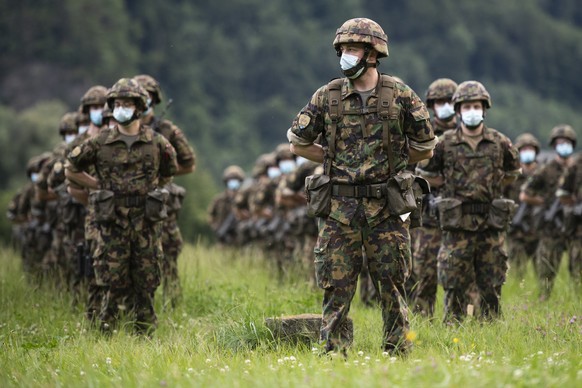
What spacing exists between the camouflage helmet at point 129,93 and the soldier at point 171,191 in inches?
29.6

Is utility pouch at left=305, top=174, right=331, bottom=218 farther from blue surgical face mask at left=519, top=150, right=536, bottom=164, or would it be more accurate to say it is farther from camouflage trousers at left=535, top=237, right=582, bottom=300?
blue surgical face mask at left=519, top=150, right=536, bottom=164

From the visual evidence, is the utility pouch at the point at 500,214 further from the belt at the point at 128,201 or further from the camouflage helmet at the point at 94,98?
the camouflage helmet at the point at 94,98

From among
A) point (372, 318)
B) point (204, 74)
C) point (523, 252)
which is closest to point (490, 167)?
point (372, 318)

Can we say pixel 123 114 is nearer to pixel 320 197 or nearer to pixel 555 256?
pixel 320 197

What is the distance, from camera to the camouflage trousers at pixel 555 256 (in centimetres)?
1372

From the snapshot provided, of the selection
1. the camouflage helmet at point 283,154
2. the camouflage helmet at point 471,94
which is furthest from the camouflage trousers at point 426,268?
the camouflage helmet at point 283,154

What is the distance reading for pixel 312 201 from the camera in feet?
27.2

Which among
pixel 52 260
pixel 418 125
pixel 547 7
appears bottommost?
pixel 52 260

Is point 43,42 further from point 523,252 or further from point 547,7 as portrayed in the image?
point 523,252

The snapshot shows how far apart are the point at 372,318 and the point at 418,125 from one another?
2586 mm

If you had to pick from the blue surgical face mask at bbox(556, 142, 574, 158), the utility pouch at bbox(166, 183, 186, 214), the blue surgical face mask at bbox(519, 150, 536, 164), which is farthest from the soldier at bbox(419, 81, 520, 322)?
the blue surgical face mask at bbox(519, 150, 536, 164)

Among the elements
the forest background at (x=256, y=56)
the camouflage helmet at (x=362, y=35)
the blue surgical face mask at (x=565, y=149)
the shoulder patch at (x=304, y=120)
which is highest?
the forest background at (x=256, y=56)

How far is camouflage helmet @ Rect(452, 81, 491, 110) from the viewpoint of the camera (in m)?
10.5

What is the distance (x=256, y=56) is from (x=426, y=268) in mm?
63604
